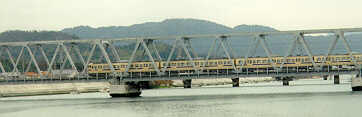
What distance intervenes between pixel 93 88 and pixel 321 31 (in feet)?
259

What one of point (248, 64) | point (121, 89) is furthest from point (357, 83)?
point (121, 89)

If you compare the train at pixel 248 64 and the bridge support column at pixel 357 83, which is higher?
the train at pixel 248 64

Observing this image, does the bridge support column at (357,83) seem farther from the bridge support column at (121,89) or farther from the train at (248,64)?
the bridge support column at (121,89)

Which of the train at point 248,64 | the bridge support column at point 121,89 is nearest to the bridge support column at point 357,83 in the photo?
the train at point 248,64

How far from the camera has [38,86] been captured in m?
156

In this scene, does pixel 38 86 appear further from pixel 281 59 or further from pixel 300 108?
pixel 300 108

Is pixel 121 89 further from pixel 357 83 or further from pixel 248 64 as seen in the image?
pixel 357 83

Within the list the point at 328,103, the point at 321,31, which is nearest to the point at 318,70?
the point at 321,31

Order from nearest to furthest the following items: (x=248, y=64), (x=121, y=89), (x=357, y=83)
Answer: (x=357, y=83) → (x=121, y=89) → (x=248, y=64)

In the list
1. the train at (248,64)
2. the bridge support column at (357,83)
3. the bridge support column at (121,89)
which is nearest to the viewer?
the bridge support column at (357,83)

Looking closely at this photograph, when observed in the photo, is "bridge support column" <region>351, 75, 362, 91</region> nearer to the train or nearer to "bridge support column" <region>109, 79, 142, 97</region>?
the train

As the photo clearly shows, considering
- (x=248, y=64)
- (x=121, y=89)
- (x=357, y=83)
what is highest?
(x=248, y=64)

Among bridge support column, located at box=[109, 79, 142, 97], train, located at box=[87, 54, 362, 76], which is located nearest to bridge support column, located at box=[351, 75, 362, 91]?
train, located at box=[87, 54, 362, 76]

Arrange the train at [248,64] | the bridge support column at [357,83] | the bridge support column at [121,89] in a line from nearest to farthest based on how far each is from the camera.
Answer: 1. the bridge support column at [357,83]
2. the train at [248,64]
3. the bridge support column at [121,89]
